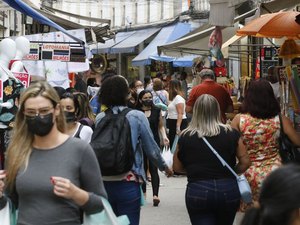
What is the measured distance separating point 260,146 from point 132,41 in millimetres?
32514

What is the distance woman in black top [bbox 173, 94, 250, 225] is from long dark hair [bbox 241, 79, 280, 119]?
575 mm

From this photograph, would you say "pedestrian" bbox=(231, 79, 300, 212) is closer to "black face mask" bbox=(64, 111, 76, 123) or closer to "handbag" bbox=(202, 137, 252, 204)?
"handbag" bbox=(202, 137, 252, 204)

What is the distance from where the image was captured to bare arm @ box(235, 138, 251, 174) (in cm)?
620

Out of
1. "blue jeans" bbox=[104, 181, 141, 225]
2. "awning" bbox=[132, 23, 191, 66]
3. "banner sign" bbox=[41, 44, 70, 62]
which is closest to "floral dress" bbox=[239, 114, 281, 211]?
"blue jeans" bbox=[104, 181, 141, 225]

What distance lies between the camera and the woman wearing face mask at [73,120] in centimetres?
611

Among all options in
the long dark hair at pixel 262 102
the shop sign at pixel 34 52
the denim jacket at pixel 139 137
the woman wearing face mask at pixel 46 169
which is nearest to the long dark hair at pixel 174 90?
the shop sign at pixel 34 52

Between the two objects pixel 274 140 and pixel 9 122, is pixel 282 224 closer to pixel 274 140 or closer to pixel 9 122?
pixel 274 140

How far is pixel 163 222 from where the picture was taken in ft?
31.2

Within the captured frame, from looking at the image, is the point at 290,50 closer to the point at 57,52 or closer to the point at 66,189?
the point at 57,52

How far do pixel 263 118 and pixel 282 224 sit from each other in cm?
421

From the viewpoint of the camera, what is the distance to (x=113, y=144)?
595 centimetres

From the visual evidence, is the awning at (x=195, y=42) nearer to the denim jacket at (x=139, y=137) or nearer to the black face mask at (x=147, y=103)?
the black face mask at (x=147, y=103)

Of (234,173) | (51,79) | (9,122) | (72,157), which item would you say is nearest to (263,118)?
(234,173)

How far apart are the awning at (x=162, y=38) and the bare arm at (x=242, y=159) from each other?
83.1 feet
